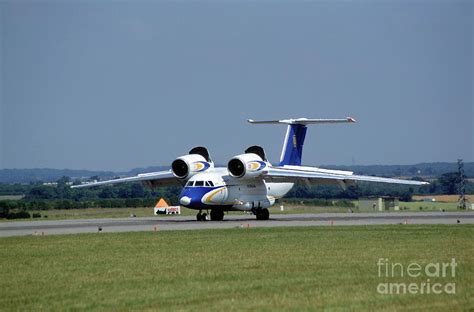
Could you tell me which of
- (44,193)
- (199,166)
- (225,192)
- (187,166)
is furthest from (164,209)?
(44,193)

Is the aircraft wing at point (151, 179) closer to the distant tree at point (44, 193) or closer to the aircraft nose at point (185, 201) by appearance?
the aircraft nose at point (185, 201)

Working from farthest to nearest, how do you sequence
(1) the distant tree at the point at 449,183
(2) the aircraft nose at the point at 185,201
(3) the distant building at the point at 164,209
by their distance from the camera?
(1) the distant tree at the point at 449,183, (3) the distant building at the point at 164,209, (2) the aircraft nose at the point at 185,201

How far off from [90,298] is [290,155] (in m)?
38.4

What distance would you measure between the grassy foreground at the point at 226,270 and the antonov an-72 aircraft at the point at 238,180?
40.1 ft

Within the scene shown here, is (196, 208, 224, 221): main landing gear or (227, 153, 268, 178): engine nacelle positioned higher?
(227, 153, 268, 178): engine nacelle

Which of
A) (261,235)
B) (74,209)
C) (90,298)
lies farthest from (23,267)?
(74,209)

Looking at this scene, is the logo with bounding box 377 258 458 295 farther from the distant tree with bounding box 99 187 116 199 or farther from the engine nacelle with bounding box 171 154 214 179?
the distant tree with bounding box 99 187 116 199

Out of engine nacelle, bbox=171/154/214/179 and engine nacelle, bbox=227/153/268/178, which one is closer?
engine nacelle, bbox=227/153/268/178

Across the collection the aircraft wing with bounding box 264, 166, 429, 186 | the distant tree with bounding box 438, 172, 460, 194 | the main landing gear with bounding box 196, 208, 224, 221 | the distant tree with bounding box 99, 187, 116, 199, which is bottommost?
the main landing gear with bounding box 196, 208, 224, 221

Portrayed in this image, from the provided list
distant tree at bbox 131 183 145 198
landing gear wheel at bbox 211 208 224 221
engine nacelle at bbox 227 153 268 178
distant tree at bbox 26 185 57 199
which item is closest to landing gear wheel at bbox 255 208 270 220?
landing gear wheel at bbox 211 208 224 221

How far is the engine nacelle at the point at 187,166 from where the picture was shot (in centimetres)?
5159

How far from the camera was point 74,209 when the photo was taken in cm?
7438

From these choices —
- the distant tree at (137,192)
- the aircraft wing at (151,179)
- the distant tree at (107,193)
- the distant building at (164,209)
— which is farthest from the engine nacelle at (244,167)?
the distant tree at (137,192)

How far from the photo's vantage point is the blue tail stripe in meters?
57.0
